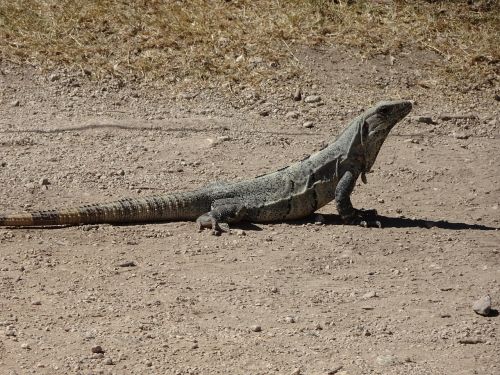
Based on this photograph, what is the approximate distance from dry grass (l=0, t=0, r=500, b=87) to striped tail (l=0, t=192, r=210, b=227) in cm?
324

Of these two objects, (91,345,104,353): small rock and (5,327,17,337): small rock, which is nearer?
(91,345,104,353): small rock

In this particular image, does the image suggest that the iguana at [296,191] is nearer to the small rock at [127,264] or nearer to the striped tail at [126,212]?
the striped tail at [126,212]

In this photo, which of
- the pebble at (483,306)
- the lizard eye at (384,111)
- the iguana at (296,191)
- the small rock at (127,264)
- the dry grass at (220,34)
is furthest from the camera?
the dry grass at (220,34)

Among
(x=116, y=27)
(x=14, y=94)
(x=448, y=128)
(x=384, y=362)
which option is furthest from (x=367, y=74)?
(x=384, y=362)

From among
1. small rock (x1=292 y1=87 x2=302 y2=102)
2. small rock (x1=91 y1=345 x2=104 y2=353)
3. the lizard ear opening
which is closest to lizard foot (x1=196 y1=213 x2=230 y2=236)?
the lizard ear opening

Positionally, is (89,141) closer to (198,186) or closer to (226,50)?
(198,186)

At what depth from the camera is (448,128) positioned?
11.5m

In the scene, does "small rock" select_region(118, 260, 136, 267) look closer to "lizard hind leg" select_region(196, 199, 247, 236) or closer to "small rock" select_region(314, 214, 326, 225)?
"lizard hind leg" select_region(196, 199, 247, 236)

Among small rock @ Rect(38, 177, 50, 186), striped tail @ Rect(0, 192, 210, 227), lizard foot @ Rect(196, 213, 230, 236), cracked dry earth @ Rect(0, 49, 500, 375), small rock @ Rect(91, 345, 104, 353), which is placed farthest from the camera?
small rock @ Rect(38, 177, 50, 186)

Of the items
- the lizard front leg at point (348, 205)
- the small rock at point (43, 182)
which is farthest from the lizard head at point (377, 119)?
the small rock at point (43, 182)

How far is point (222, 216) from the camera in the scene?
884cm

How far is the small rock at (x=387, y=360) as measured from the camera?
6.35 metres

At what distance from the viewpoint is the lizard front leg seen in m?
8.98

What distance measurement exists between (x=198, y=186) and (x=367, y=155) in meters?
1.52
